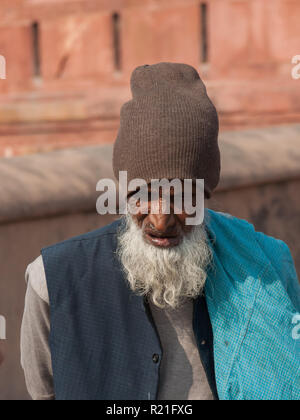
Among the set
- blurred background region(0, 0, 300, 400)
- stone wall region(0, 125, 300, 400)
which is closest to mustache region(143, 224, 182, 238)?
stone wall region(0, 125, 300, 400)

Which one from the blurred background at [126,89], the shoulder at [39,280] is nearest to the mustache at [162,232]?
the shoulder at [39,280]

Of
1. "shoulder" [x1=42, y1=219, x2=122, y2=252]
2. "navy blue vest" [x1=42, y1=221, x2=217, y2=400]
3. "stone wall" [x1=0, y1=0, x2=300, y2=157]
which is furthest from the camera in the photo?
"stone wall" [x1=0, y1=0, x2=300, y2=157]

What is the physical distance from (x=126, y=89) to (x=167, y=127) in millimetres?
6996

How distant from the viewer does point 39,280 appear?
85.3 inches

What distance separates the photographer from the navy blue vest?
2.10m

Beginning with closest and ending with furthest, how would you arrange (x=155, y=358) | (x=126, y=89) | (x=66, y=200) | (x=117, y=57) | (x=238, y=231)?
1. (x=155, y=358)
2. (x=238, y=231)
3. (x=66, y=200)
4. (x=126, y=89)
5. (x=117, y=57)

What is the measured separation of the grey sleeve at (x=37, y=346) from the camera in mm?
2164

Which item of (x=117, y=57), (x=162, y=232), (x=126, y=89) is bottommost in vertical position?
(x=162, y=232)

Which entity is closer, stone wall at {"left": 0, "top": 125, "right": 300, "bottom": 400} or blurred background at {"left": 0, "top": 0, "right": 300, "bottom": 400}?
stone wall at {"left": 0, "top": 125, "right": 300, "bottom": 400}

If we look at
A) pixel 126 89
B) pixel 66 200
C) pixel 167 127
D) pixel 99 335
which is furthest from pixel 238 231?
pixel 126 89

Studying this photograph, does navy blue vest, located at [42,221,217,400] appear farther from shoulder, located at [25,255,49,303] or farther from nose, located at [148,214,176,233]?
nose, located at [148,214,176,233]

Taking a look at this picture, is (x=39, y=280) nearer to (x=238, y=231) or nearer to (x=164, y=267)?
(x=164, y=267)

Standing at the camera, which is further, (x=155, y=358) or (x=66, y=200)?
(x=66, y=200)
